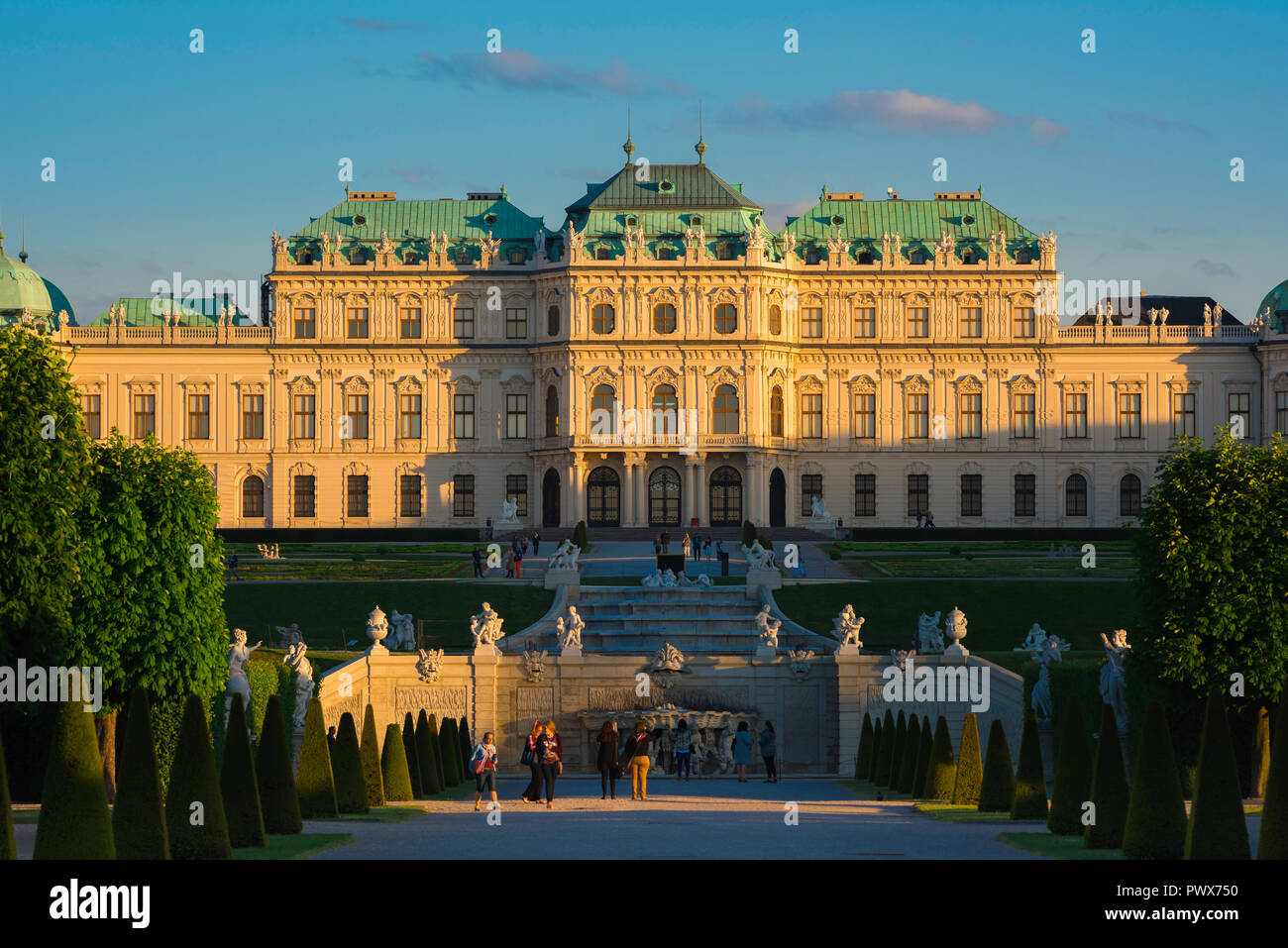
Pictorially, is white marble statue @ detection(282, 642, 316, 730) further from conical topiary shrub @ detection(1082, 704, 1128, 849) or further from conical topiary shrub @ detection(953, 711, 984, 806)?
conical topiary shrub @ detection(1082, 704, 1128, 849)

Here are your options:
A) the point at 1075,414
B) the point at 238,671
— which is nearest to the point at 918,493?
the point at 1075,414

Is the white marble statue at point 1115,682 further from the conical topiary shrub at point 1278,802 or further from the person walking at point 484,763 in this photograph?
the conical topiary shrub at point 1278,802

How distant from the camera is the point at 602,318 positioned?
8188 centimetres

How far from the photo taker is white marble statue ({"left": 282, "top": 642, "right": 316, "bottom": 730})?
37000 millimetres

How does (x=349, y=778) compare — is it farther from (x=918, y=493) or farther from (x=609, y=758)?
(x=918, y=493)

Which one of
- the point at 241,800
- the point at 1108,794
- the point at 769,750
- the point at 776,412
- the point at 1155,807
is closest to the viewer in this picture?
the point at 1155,807

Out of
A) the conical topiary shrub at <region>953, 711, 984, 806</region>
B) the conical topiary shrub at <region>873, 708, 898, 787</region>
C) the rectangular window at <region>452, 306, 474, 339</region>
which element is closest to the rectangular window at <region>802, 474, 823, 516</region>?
the rectangular window at <region>452, 306, 474, 339</region>

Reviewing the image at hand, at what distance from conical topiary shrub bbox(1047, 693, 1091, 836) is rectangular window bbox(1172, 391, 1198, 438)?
64.2 metres

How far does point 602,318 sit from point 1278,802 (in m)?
65.5

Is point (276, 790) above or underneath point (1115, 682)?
underneath

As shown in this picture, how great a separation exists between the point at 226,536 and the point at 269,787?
50.7 meters

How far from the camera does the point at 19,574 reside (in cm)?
3038

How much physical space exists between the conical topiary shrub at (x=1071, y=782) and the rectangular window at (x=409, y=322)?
208 feet

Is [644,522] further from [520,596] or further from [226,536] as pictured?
[520,596]
